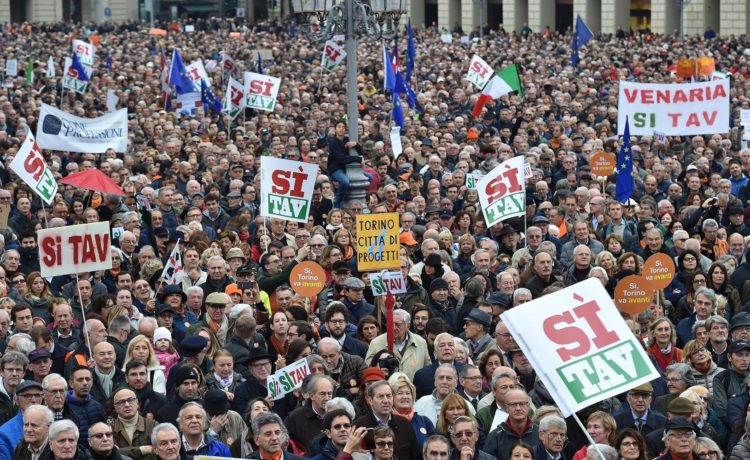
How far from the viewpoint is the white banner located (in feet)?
67.7

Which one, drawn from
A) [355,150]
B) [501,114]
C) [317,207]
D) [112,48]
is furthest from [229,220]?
[112,48]

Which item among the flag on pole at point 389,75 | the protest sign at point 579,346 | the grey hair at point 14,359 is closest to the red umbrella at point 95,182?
the grey hair at point 14,359

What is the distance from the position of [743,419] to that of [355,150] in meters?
10.5

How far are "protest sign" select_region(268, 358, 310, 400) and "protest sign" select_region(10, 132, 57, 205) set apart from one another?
6.56 meters

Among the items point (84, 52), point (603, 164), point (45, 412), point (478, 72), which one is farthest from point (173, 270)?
point (84, 52)

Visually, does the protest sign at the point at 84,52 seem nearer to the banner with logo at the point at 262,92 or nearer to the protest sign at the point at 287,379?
the banner with logo at the point at 262,92

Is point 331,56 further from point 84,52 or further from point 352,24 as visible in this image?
point 352,24

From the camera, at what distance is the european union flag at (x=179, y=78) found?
2900 centimetres

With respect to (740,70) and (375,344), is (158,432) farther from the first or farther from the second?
(740,70)

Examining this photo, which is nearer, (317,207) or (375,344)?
(375,344)

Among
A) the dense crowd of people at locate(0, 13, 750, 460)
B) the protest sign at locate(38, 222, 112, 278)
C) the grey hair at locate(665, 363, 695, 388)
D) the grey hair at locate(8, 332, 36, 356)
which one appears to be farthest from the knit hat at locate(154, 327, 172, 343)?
the grey hair at locate(665, 363, 695, 388)

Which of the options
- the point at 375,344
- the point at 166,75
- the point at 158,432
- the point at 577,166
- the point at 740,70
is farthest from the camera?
the point at 740,70

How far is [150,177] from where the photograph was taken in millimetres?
20484

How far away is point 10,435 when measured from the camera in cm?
912
